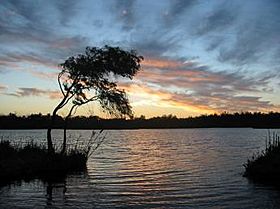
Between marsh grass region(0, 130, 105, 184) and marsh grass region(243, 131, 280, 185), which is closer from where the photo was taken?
marsh grass region(243, 131, 280, 185)

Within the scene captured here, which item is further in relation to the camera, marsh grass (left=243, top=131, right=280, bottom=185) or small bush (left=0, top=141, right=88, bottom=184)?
small bush (left=0, top=141, right=88, bottom=184)

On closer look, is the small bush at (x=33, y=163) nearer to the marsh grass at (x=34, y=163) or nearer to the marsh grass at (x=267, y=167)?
the marsh grass at (x=34, y=163)

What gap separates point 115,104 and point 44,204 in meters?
15.8

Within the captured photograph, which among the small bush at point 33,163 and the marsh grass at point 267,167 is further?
the small bush at point 33,163

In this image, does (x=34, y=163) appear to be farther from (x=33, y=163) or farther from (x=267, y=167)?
(x=267, y=167)

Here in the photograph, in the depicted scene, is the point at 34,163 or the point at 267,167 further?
the point at 34,163

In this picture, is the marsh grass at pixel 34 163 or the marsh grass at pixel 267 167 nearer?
the marsh grass at pixel 267 167

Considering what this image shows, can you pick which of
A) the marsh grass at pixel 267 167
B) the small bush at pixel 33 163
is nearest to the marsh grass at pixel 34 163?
the small bush at pixel 33 163

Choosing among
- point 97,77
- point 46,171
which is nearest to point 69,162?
point 46,171

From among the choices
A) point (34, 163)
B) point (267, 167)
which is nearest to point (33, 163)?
point (34, 163)

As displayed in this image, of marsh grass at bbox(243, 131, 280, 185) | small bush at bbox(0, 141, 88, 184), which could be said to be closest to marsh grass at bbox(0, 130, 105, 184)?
small bush at bbox(0, 141, 88, 184)

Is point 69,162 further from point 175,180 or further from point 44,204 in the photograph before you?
point 44,204

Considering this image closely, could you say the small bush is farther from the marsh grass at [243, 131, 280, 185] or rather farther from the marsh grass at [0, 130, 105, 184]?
the marsh grass at [243, 131, 280, 185]

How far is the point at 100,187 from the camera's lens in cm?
2505
